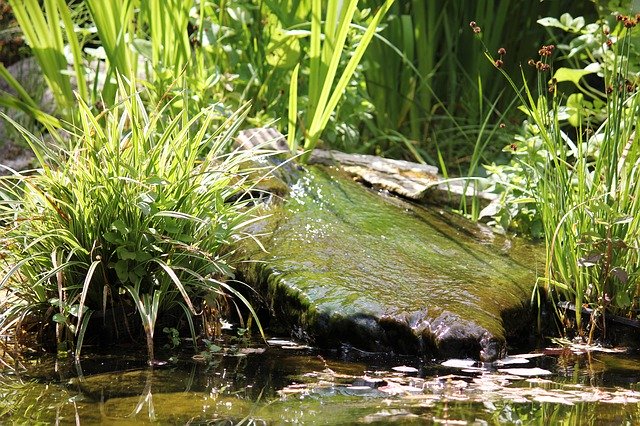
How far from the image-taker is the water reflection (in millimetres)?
2119

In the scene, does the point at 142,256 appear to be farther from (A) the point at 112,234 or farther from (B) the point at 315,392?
(B) the point at 315,392

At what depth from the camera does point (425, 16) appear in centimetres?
527

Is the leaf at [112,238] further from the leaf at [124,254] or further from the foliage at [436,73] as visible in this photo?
the foliage at [436,73]

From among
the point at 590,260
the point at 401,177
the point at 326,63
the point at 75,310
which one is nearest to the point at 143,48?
the point at 326,63

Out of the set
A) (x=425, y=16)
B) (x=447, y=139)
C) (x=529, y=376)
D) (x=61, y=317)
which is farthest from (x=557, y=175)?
(x=425, y=16)

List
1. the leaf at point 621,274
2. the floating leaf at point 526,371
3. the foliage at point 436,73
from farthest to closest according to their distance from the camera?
the foliage at point 436,73 → the leaf at point 621,274 → the floating leaf at point 526,371

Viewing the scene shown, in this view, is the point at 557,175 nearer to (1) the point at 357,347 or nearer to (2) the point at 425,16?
(1) the point at 357,347

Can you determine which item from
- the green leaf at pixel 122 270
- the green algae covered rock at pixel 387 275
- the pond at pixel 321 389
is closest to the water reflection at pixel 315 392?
the pond at pixel 321 389

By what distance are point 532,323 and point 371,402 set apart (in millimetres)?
1100

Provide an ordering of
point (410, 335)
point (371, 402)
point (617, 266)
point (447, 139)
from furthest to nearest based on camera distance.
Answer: point (447, 139) → point (617, 266) → point (410, 335) → point (371, 402)

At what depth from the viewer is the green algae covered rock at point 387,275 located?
9.12ft

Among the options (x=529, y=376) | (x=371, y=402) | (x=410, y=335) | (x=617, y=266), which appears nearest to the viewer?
(x=371, y=402)

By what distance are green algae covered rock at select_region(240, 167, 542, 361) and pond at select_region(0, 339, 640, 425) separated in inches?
3.3

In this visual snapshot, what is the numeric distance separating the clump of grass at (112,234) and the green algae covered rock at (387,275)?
12.0 inches
